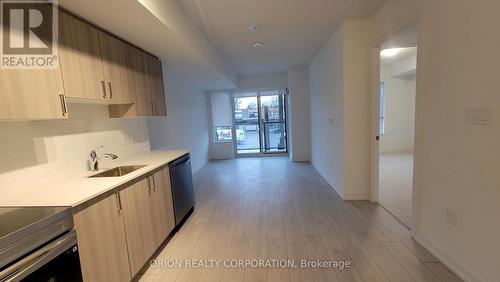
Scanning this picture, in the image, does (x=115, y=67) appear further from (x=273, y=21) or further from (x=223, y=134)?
(x=223, y=134)

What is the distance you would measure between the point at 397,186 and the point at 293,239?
2.59 metres

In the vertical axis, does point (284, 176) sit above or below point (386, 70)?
below

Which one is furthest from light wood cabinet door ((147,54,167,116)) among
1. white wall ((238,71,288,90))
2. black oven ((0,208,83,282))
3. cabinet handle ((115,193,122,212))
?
white wall ((238,71,288,90))

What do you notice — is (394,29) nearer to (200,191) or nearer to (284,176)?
(284,176)

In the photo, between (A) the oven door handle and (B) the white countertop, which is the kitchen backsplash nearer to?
(B) the white countertop

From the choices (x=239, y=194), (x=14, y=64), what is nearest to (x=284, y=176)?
(x=239, y=194)

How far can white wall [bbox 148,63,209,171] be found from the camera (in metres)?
4.22

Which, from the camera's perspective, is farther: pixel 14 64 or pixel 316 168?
pixel 316 168

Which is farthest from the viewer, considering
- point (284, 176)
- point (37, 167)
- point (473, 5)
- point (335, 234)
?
point (284, 176)

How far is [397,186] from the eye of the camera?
393 cm

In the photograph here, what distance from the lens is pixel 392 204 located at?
3211mm

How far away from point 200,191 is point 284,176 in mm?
1880

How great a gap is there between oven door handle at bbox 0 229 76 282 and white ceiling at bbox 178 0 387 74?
2390 mm

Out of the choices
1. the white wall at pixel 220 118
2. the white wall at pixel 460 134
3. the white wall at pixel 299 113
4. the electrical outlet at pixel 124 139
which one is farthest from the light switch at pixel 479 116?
the white wall at pixel 220 118
